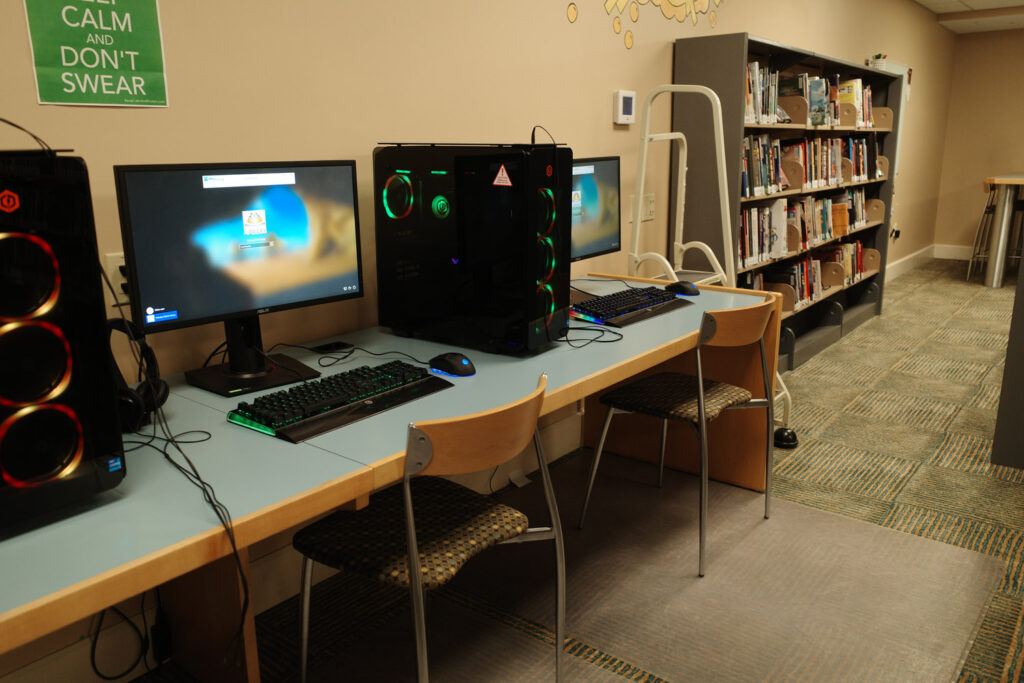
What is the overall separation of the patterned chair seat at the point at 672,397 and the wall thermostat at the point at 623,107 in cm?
110

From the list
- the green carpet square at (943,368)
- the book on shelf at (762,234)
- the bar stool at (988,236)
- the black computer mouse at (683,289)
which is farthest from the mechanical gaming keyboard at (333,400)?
the bar stool at (988,236)

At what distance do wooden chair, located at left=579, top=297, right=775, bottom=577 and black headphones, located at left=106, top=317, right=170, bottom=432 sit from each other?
128 cm

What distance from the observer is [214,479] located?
3.84 ft

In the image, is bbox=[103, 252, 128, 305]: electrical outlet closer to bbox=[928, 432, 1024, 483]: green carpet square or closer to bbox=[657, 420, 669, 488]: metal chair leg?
bbox=[657, 420, 669, 488]: metal chair leg

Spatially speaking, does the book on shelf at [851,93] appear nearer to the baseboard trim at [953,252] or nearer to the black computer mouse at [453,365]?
the black computer mouse at [453,365]

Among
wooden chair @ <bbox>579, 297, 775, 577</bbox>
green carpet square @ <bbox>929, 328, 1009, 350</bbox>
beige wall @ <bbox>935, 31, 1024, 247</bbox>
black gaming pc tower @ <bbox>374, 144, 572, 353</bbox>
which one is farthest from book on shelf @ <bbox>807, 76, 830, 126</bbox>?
beige wall @ <bbox>935, 31, 1024, 247</bbox>

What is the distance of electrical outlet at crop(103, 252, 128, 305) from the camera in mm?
1572

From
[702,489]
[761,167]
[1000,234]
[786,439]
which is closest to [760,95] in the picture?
[761,167]

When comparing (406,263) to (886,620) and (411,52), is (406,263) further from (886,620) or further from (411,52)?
(886,620)

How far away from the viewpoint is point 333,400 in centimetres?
143

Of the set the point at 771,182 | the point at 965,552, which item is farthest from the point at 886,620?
the point at 771,182

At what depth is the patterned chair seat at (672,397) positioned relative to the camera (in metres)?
2.16

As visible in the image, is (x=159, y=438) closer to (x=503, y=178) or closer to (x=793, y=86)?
(x=503, y=178)

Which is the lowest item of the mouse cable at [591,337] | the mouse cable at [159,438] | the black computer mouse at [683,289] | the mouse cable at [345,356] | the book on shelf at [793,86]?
the mouse cable at [159,438]
